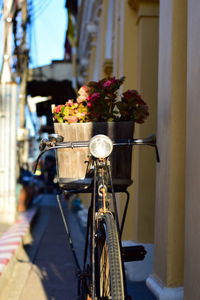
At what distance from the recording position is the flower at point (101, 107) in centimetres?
362

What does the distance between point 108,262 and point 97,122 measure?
111 centimetres

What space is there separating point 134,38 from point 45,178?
35154 mm

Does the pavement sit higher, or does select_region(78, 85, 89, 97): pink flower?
select_region(78, 85, 89, 97): pink flower

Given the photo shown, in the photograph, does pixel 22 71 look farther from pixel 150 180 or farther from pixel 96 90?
pixel 96 90

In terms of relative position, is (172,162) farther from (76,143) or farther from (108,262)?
(108,262)

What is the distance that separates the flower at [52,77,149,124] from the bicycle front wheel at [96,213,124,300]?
95cm

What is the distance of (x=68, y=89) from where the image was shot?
21.4 metres

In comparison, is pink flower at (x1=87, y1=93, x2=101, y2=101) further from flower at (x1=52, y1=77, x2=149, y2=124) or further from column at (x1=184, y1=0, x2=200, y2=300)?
column at (x1=184, y1=0, x2=200, y2=300)

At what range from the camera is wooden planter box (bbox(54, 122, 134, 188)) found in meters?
3.51

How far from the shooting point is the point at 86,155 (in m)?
3.50

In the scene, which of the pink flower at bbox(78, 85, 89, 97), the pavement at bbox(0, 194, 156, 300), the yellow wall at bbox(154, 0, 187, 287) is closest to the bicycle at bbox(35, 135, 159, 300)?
the pink flower at bbox(78, 85, 89, 97)

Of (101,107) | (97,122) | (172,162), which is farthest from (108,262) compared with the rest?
(172,162)

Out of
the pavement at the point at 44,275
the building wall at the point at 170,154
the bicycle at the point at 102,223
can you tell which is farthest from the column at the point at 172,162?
the pavement at the point at 44,275

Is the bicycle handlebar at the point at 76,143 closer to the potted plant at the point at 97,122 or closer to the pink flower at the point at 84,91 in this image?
the potted plant at the point at 97,122
